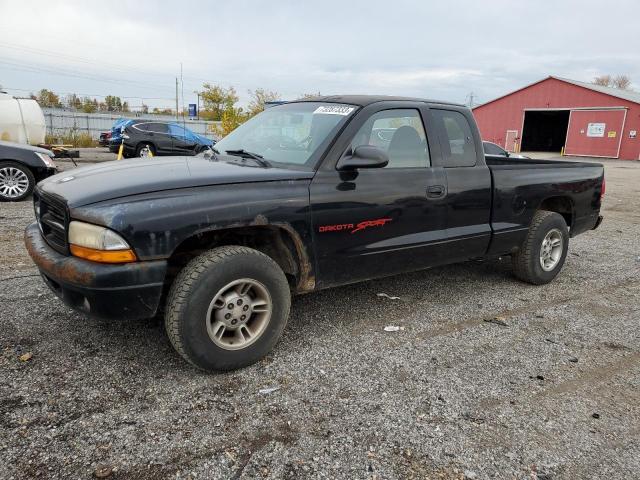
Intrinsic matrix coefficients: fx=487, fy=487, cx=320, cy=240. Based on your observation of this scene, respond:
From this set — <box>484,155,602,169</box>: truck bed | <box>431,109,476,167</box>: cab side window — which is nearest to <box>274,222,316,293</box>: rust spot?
<box>431,109,476,167</box>: cab side window

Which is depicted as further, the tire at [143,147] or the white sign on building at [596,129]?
the white sign on building at [596,129]

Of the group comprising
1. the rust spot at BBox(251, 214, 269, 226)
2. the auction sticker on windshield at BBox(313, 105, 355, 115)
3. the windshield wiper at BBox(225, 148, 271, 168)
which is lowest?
the rust spot at BBox(251, 214, 269, 226)

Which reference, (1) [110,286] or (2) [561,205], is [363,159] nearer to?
(1) [110,286]

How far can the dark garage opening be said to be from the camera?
3728cm

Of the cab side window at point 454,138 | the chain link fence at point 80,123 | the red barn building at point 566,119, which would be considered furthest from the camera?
the chain link fence at point 80,123

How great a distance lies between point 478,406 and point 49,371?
262 cm

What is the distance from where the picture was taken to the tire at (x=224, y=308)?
113 inches

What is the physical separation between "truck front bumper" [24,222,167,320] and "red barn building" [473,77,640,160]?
34.9m

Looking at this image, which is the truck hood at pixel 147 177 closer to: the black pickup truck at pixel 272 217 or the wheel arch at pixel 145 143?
the black pickup truck at pixel 272 217

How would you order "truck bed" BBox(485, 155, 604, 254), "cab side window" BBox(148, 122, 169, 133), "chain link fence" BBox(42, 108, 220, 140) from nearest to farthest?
"truck bed" BBox(485, 155, 604, 254) → "cab side window" BBox(148, 122, 169, 133) → "chain link fence" BBox(42, 108, 220, 140)

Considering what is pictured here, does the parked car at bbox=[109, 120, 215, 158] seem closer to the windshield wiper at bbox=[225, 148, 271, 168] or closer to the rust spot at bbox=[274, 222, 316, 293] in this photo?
the windshield wiper at bbox=[225, 148, 271, 168]

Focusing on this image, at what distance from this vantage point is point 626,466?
2.41m

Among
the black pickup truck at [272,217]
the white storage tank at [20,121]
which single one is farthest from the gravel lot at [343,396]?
the white storage tank at [20,121]

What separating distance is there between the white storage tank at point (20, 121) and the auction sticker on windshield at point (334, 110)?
14105 millimetres
